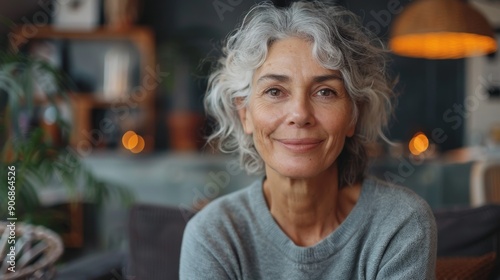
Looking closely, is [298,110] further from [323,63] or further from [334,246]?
[334,246]

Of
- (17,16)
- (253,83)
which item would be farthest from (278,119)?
(17,16)

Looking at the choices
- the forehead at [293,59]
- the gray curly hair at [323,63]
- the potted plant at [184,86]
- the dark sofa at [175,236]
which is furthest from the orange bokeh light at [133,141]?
the forehead at [293,59]

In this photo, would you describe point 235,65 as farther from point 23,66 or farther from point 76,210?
point 76,210

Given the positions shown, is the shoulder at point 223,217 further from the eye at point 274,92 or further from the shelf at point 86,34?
the shelf at point 86,34

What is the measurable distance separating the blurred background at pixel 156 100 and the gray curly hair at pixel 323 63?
2011 millimetres

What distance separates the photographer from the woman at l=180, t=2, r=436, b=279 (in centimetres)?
118

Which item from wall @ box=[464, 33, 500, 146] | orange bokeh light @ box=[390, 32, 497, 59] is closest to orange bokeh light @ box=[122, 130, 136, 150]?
orange bokeh light @ box=[390, 32, 497, 59]

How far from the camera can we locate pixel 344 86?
121cm

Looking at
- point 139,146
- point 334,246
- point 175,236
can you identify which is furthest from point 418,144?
point 334,246

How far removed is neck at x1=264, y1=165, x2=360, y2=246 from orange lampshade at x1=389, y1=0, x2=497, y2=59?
1.27 m

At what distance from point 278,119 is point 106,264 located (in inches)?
36.8

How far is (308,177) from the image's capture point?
1.21m

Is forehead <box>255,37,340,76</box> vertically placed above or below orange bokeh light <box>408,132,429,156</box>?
above

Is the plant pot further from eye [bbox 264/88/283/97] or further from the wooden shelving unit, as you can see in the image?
eye [bbox 264/88/283/97]
